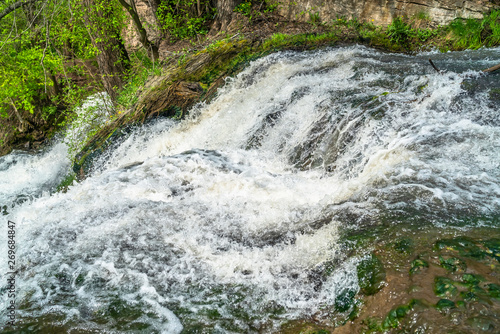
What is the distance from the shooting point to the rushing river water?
125 inches

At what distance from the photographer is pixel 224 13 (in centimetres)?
962

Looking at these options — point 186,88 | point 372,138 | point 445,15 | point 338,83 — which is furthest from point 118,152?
point 445,15

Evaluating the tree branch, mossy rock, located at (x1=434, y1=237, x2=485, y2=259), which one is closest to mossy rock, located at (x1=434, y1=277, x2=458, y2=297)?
mossy rock, located at (x1=434, y1=237, x2=485, y2=259)

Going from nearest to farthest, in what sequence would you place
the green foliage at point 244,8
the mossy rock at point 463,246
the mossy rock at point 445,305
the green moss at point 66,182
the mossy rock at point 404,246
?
the mossy rock at point 445,305 → the mossy rock at point 463,246 → the mossy rock at point 404,246 → the green moss at point 66,182 → the green foliage at point 244,8

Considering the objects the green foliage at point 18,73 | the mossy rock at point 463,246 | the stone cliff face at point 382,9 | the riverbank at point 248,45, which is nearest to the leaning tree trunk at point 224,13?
the riverbank at point 248,45

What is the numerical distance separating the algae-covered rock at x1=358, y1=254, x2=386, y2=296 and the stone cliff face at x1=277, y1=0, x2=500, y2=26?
7514 millimetres

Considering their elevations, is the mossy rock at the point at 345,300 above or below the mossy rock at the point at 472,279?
below

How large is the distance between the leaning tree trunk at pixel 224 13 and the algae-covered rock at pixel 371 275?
8.00 meters

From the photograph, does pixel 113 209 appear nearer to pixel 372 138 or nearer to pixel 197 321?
pixel 197 321

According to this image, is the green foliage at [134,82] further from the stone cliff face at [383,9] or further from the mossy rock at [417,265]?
the mossy rock at [417,265]

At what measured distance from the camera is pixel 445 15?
326 inches

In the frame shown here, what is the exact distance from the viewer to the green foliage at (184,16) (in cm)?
1014

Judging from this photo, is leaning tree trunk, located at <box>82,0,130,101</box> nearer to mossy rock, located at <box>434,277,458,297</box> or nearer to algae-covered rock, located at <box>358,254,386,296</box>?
algae-covered rock, located at <box>358,254,386,296</box>

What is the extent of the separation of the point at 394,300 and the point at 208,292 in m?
1.60
